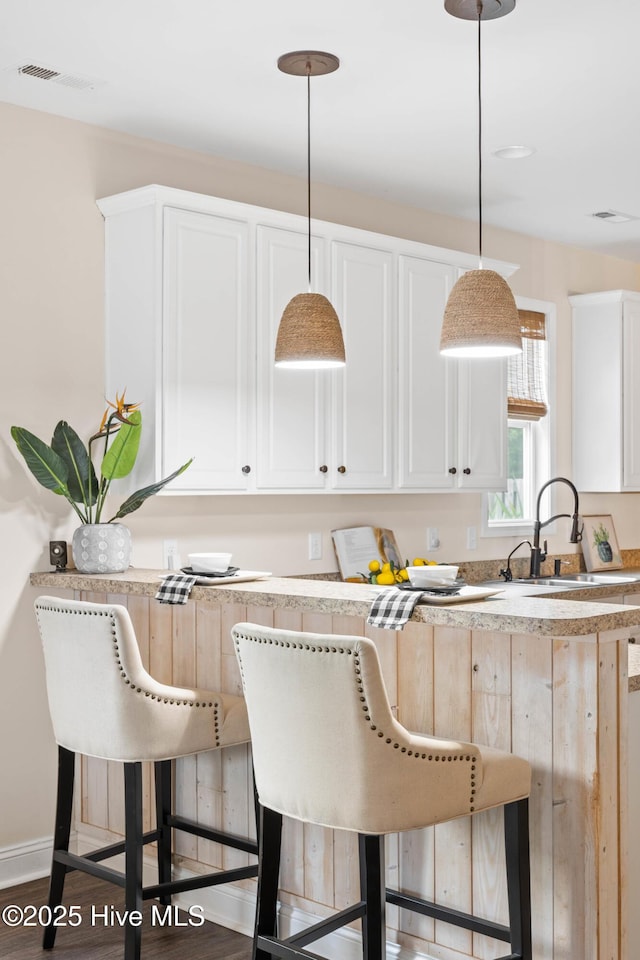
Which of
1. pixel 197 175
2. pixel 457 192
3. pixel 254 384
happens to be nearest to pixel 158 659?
pixel 254 384

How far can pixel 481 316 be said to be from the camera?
265 centimetres

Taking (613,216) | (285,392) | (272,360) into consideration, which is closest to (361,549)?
(285,392)

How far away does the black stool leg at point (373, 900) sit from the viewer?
91.0 inches

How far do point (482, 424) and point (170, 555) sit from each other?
1650 millimetres

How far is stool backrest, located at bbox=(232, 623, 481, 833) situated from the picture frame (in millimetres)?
3667

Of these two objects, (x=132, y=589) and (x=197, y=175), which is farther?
(x=197, y=175)

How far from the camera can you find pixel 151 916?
3355 millimetres

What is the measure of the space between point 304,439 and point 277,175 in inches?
46.3

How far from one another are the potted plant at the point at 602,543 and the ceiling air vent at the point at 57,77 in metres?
3.71

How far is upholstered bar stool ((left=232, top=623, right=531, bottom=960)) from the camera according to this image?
2.29 m

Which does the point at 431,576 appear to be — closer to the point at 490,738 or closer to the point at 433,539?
the point at 490,738

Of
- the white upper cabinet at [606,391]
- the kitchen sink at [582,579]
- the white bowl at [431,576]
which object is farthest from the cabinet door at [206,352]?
the white upper cabinet at [606,391]

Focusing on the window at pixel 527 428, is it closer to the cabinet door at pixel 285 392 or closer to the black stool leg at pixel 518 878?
the cabinet door at pixel 285 392

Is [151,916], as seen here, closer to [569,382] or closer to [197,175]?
[197,175]
